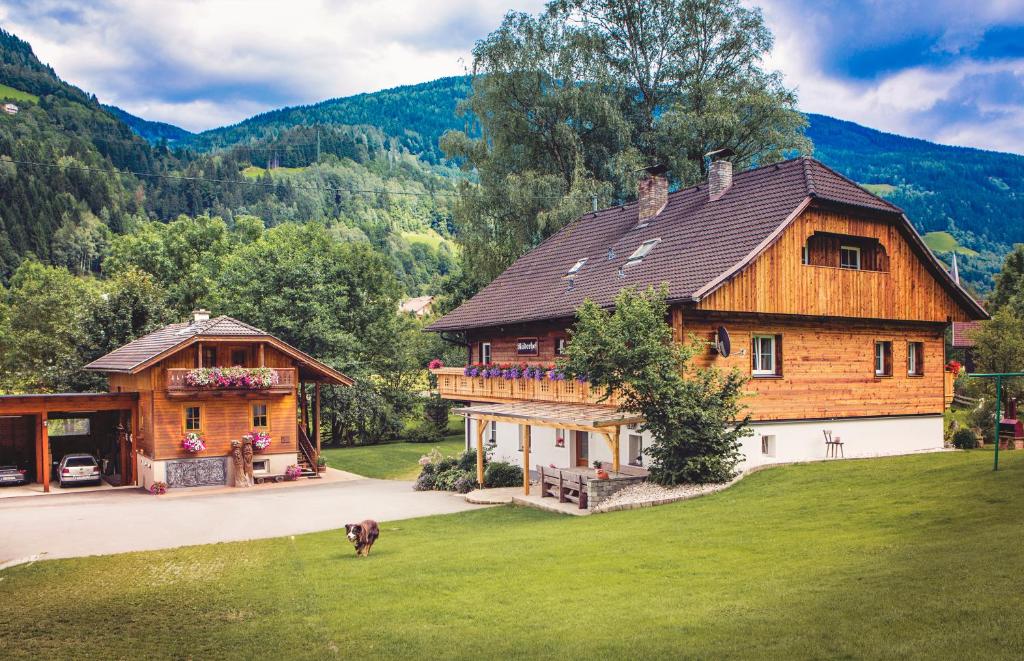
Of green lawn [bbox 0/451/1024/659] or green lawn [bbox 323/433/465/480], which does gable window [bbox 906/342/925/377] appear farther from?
green lawn [bbox 323/433/465/480]

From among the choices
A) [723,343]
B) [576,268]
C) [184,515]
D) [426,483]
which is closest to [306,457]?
[426,483]

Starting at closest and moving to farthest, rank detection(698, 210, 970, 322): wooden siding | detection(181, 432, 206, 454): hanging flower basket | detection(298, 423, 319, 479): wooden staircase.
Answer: detection(698, 210, 970, 322): wooden siding → detection(181, 432, 206, 454): hanging flower basket → detection(298, 423, 319, 479): wooden staircase

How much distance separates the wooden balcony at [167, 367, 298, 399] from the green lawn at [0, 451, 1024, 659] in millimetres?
13787

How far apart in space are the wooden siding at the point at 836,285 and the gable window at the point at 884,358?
3.46 ft

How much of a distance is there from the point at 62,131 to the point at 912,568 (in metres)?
191

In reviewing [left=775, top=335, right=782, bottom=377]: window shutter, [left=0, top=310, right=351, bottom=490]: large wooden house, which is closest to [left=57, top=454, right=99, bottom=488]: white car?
[left=0, top=310, right=351, bottom=490]: large wooden house

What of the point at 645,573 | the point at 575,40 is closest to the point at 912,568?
the point at 645,573

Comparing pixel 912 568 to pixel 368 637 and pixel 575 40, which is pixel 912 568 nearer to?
pixel 368 637

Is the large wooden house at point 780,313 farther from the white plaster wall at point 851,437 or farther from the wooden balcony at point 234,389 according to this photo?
the wooden balcony at point 234,389

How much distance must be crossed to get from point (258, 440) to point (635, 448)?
1546 centimetres

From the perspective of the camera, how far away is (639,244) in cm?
2880

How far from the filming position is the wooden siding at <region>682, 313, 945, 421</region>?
24.1 meters

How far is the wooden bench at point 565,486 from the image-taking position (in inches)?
863

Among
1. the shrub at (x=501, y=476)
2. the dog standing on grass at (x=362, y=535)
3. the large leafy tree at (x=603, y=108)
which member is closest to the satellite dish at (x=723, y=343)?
the shrub at (x=501, y=476)
